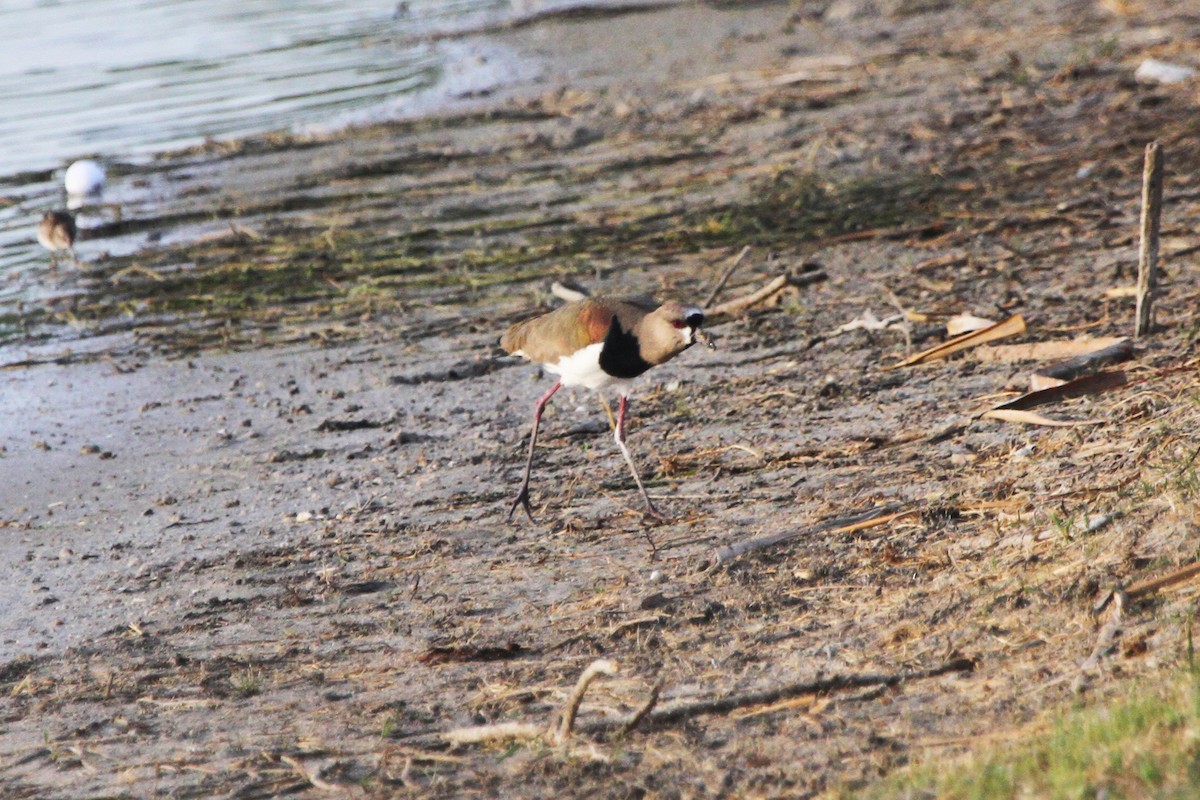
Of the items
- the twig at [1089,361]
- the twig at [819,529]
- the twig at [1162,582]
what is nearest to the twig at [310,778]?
the twig at [819,529]

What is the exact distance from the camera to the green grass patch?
3.34 meters

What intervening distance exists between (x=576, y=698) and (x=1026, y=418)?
2.89m

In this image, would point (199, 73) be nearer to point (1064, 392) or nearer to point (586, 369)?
point (586, 369)

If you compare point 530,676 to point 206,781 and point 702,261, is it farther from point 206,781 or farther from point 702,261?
point 702,261

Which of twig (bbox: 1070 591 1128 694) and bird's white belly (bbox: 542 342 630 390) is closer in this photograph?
twig (bbox: 1070 591 1128 694)

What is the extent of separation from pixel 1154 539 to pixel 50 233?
387 inches

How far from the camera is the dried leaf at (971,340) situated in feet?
24.1

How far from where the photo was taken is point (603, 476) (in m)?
6.66

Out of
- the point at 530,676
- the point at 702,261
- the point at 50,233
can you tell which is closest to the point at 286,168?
the point at 50,233

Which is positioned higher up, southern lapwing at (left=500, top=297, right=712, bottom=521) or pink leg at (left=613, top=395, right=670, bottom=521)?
southern lapwing at (left=500, top=297, right=712, bottom=521)

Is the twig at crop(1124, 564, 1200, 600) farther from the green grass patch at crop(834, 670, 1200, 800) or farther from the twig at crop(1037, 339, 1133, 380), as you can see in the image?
the twig at crop(1037, 339, 1133, 380)

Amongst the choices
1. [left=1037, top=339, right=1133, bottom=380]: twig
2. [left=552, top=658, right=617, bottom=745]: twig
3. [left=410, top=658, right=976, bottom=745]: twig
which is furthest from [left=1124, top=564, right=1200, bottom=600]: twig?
[left=1037, top=339, right=1133, bottom=380]: twig

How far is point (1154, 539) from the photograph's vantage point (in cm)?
467

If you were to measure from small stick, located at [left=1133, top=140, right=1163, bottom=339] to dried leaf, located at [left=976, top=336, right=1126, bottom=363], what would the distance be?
184 millimetres
